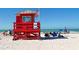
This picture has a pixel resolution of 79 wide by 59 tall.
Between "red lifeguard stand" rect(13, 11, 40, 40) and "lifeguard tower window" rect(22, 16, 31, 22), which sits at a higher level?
"lifeguard tower window" rect(22, 16, 31, 22)

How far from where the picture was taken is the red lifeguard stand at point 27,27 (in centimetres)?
786

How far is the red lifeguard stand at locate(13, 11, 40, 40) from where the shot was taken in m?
7.86

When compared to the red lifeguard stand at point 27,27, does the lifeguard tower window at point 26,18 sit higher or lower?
higher

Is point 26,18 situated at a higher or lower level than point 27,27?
higher

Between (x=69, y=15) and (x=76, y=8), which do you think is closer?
(x=76, y=8)

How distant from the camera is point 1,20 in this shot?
22.4 feet

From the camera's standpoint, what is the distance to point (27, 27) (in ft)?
26.1
